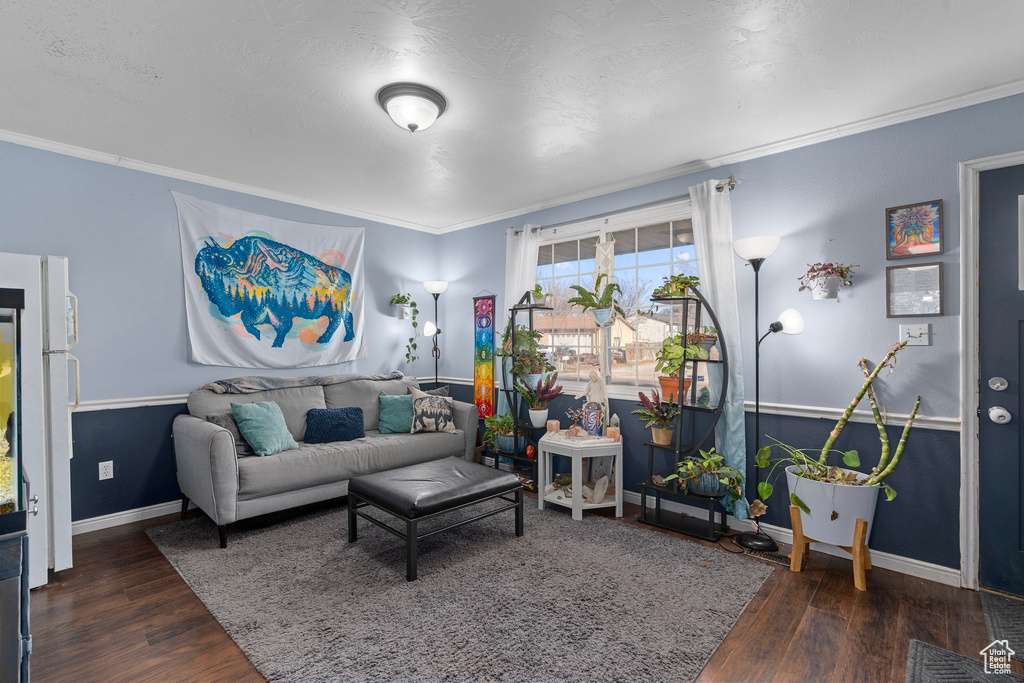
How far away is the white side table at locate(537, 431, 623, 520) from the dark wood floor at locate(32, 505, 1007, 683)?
111cm

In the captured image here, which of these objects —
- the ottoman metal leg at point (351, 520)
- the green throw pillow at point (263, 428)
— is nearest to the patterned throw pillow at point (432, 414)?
the green throw pillow at point (263, 428)

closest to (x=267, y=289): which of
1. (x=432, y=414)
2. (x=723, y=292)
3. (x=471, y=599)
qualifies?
(x=432, y=414)

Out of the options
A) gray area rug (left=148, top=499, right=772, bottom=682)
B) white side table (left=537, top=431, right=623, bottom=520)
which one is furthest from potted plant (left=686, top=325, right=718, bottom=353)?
gray area rug (left=148, top=499, right=772, bottom=682)

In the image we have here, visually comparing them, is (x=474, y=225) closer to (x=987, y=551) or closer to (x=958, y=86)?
(x=958, y=86)

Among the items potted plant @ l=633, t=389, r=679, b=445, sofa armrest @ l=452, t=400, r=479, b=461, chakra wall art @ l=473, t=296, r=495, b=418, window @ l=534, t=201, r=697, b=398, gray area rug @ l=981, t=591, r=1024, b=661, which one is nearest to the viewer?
gray area rug @ l=981, t=591, r=1024, b=661

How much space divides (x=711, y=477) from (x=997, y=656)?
4.47 feet

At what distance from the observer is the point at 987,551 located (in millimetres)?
2377

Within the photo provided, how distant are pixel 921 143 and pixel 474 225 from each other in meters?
3.48

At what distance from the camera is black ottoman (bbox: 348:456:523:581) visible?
252cm

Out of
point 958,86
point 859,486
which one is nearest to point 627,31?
point 958,86

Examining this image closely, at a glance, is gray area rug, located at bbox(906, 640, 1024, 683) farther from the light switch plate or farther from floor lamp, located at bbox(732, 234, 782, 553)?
the light switch plate

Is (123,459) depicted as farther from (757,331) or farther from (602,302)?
(757,331)

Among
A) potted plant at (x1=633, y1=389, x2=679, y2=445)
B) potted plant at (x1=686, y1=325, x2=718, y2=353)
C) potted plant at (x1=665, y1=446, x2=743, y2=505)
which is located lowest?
potted plant at (x1=665, y1=446, x2=743, y2=505)

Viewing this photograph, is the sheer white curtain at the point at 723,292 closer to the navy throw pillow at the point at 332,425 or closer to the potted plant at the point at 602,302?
the potted plant at the point at 602,302
